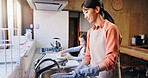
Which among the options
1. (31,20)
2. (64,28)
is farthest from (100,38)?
(31,20)

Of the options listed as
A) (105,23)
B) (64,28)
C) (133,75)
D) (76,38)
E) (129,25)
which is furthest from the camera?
(76,38)

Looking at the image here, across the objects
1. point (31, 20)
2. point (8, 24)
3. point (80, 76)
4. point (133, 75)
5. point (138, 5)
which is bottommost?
point (133, 75)

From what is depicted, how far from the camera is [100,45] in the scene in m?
0.98

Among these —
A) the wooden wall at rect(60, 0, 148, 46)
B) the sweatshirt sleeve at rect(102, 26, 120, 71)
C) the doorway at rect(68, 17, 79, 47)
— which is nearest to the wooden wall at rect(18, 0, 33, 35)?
the wooden wall at rect(60, 0, 148, 46)

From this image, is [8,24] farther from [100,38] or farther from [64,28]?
[64,28]

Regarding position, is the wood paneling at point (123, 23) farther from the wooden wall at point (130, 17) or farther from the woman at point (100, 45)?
the woman at point (100, 45)

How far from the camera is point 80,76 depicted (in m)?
0.76

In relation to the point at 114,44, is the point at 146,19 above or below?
above

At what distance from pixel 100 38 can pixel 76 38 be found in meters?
4.40

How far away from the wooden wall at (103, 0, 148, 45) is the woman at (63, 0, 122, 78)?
2.75m

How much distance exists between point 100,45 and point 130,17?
127 inches

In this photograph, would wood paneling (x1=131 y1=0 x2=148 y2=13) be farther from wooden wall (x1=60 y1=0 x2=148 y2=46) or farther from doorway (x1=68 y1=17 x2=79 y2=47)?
doorway (x1=68 y1=17 x2=79 y2=47)

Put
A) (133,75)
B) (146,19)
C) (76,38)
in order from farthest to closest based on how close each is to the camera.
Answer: (76,38) < (146,19) < (133,75)

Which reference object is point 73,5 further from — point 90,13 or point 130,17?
point 90,13
